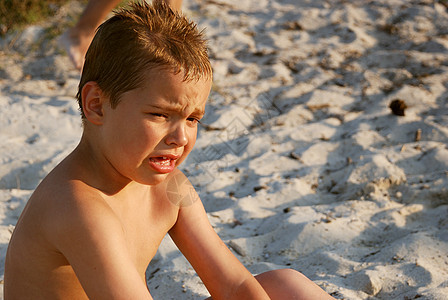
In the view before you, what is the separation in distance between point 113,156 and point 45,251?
10.4 inches

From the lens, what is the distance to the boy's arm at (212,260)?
59.0 inches

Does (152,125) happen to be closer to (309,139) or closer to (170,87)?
(170,87)

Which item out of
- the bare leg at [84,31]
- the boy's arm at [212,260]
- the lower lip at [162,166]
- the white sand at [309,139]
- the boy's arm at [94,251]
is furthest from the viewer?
the bare leg at [84,31]

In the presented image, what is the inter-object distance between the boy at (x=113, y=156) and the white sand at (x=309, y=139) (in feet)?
2.48

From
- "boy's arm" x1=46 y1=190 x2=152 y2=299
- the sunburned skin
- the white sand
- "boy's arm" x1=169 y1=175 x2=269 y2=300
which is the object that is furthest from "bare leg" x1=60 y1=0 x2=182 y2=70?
"boy's arm" x1=46 y1=190 x2=152 y2=299

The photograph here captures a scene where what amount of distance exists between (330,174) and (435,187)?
53 centimetres

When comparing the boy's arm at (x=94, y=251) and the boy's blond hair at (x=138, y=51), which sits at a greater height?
the boy's blond hair at (x=138, y=51)

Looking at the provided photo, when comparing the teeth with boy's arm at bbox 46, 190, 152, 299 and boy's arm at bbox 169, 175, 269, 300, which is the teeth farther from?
boy's arm at bbox 169, 175, 269, 300

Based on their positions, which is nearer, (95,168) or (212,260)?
(95,168)

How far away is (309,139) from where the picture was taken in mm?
3174

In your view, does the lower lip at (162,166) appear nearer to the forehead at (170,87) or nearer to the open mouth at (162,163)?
the open mouth at (162,163)

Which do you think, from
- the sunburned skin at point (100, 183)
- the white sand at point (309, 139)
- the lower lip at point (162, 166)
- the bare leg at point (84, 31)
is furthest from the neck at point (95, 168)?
the bare leg at point (84, 31)

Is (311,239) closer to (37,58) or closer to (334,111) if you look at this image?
(334,111)

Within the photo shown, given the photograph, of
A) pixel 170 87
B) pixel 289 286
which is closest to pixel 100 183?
pixel 170 87
